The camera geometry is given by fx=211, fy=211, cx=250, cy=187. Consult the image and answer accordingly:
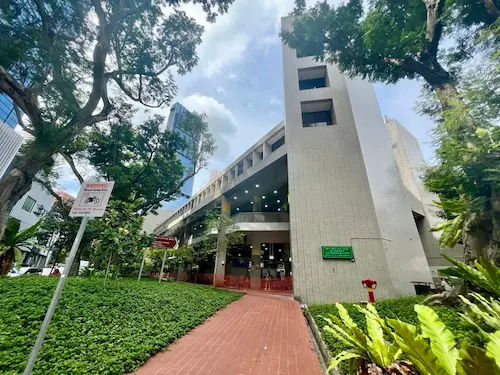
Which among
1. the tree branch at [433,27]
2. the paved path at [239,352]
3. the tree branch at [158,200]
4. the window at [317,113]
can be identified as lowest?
the paved path at [239,352]

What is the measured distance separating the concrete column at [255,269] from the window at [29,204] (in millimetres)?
26477

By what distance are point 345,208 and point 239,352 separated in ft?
33.1

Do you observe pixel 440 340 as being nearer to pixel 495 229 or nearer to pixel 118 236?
pixel 495 229

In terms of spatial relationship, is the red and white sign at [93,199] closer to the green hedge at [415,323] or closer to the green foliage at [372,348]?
the green foliage at [372,348]

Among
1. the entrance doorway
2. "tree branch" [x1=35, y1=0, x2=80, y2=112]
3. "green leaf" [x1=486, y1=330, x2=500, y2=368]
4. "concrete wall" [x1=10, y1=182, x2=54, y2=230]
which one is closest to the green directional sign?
the entrance doorway

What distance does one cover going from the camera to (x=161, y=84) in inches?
433

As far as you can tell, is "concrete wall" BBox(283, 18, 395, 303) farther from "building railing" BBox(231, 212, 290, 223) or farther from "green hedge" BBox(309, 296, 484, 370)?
"green hedge" BBox(309, 296, 484, 370)

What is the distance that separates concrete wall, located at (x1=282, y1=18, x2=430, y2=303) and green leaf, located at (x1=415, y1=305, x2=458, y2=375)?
9940 mm

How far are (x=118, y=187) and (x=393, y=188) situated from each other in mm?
18120

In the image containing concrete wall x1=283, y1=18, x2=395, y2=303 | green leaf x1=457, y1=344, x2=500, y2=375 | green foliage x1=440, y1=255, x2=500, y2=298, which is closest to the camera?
green leaf x1=457, y1=344, x2=500, y2=375

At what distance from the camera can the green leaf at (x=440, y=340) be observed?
1.47m

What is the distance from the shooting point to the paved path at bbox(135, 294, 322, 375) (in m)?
3.21

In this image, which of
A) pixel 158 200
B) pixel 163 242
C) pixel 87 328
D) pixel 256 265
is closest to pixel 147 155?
pixel 158 200

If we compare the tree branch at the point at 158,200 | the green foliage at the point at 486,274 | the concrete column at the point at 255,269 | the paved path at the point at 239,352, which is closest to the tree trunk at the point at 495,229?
the green foliage at the point at 486,274
